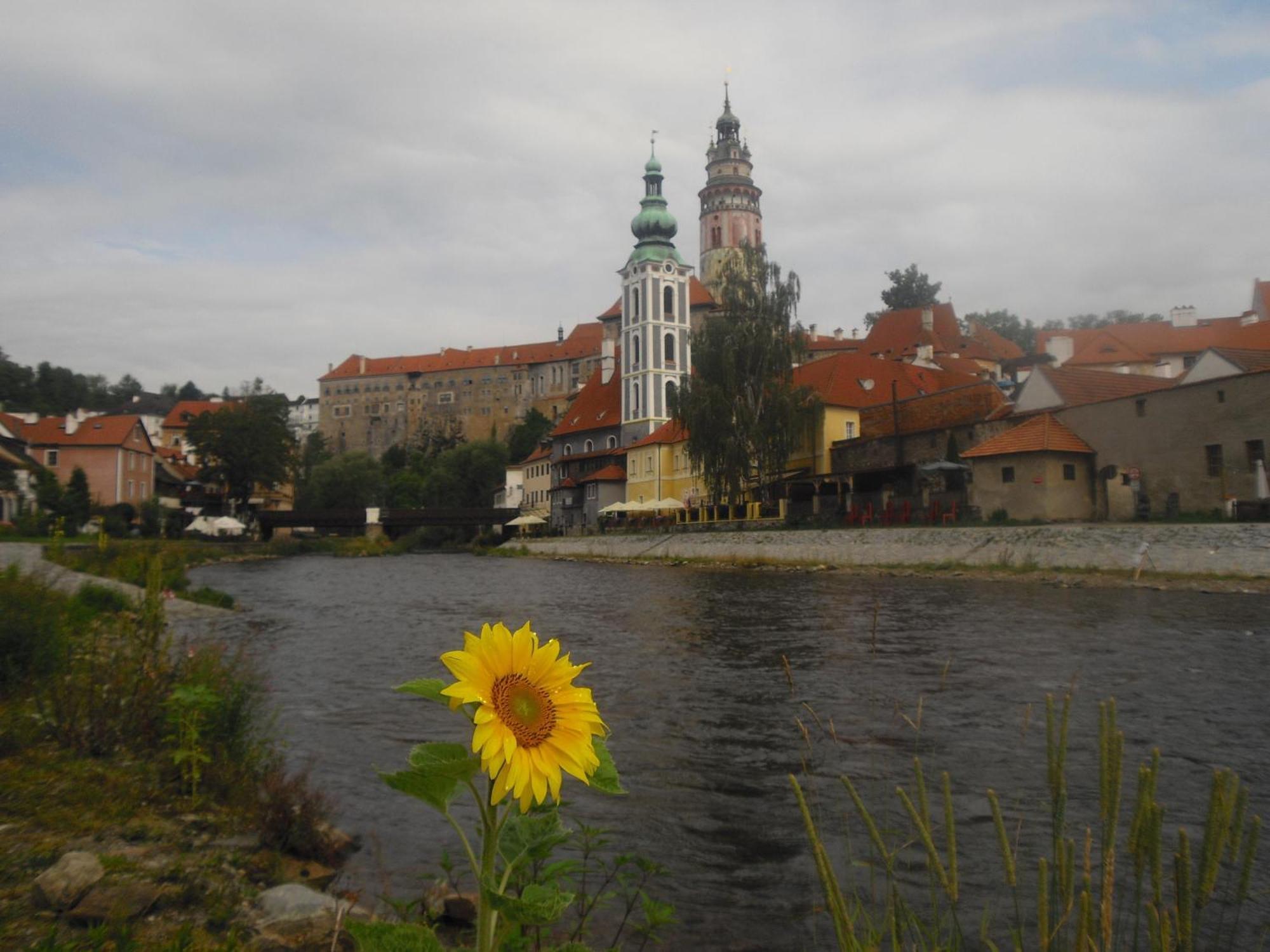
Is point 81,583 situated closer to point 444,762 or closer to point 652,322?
point 444,762

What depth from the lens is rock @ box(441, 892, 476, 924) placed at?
14.6 ft

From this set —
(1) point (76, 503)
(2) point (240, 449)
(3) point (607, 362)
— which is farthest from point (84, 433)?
(3) point (607, 362)

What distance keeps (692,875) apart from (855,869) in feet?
2.88

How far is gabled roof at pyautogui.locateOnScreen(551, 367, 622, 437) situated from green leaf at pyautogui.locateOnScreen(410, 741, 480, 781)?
78.2 meters

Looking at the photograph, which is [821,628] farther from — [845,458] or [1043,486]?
[845,458]

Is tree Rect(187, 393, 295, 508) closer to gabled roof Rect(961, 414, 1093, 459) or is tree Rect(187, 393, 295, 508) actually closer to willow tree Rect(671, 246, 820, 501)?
willow tree Rect(671, 246, 820, 501)

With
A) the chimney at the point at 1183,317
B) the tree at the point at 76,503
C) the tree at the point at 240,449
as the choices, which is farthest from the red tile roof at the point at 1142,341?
the tree at the point at 240,449

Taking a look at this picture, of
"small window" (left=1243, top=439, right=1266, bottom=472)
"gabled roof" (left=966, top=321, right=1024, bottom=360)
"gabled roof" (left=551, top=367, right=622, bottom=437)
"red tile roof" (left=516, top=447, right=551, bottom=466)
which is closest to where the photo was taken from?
"small window" (left=1243, top=439, right=1266, bottom=472)

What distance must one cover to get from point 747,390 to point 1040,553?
19.7 m

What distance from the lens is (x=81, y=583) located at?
15031 mm

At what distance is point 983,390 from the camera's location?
3934 cm

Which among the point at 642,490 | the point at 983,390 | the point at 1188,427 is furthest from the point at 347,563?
the point at 1188,427

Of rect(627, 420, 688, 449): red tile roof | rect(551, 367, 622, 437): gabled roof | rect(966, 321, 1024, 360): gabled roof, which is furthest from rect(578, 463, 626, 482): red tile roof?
rect(966, 321, 1024, 360): gabled roof

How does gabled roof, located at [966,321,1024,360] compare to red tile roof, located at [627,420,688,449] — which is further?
gabled roof, located at [966,321,1024,360]
